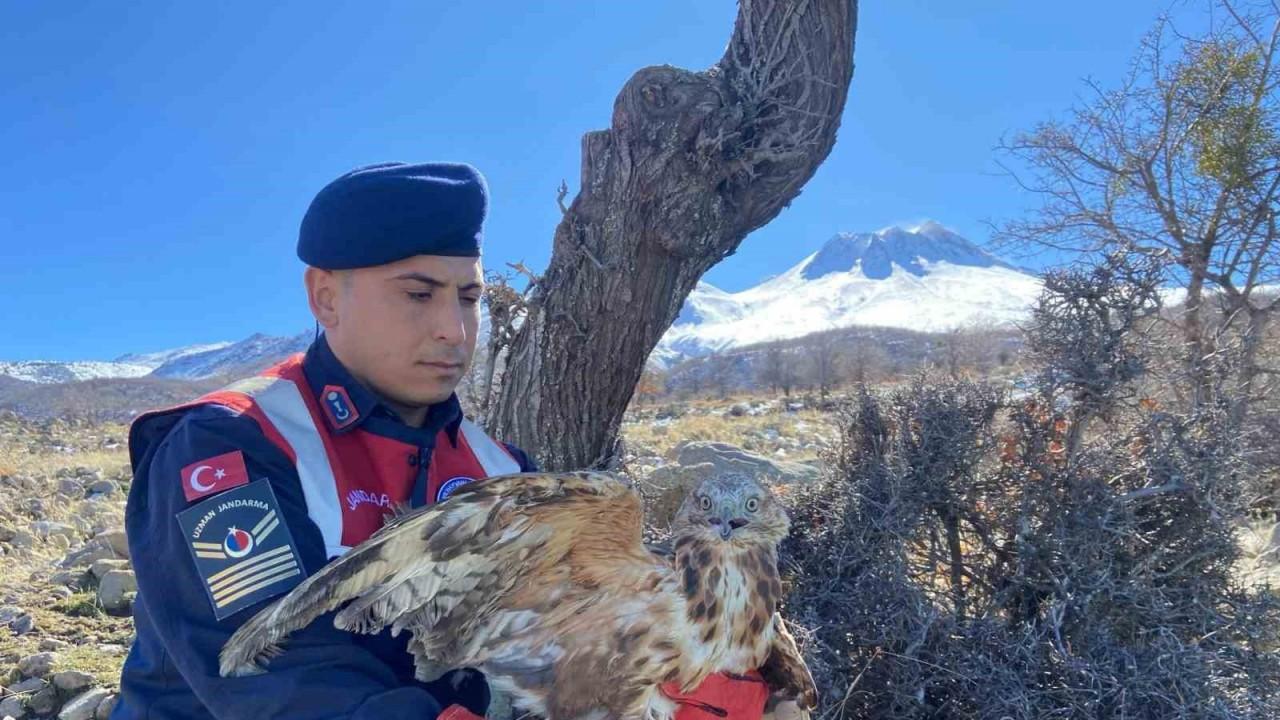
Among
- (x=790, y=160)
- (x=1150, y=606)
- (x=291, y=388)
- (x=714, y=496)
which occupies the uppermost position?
(x=790, y=160)

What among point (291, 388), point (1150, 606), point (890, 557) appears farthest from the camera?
point (890, 557)

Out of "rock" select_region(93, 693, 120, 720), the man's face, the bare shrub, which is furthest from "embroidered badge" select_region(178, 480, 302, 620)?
"rock" select_region(93, 693, 120, 720)

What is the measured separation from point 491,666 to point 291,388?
994mm

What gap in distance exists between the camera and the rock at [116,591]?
5.57 m

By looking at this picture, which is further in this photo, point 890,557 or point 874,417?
point 874,417

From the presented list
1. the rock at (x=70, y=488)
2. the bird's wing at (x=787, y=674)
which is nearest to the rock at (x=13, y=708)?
the bird's wing at (x=787, y=674)

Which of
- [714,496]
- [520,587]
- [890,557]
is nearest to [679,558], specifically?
[714,496]

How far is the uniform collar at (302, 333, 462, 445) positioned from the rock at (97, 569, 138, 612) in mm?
4528

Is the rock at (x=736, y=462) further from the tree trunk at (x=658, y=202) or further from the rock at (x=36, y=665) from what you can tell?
the rock at (x=36, y=665)

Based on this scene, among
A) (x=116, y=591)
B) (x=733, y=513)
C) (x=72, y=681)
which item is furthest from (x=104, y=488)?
(x=733, y=513)

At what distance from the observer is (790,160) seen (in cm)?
473

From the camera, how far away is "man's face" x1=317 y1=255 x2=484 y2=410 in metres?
2.24

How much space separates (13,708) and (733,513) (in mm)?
4269

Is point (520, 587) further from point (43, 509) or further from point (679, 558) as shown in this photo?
point (43, 509)
